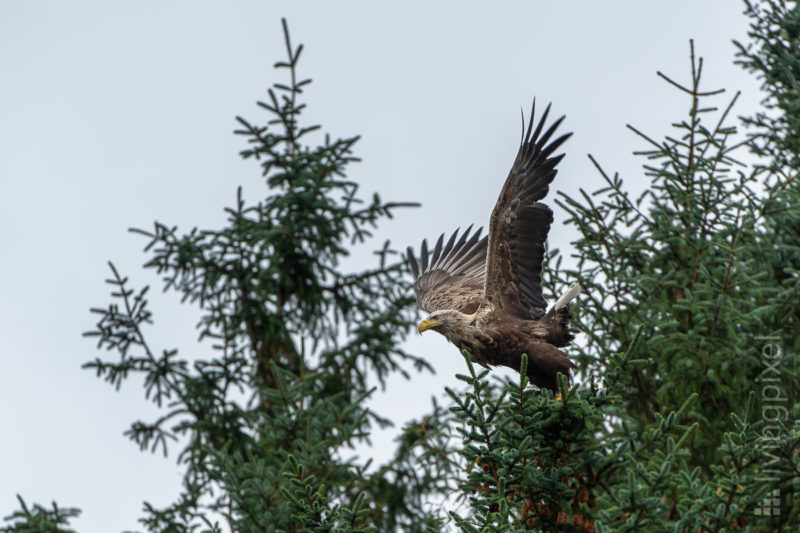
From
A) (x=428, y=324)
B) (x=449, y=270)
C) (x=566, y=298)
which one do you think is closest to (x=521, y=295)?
(x=566, y=298)

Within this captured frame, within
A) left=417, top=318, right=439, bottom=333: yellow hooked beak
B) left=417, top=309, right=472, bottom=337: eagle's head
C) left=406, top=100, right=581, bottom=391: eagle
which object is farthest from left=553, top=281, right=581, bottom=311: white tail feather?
left=417, top=318, right=439, bottom=333: yellow hooked beak

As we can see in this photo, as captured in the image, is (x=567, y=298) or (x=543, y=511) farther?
(x=567, y=298)

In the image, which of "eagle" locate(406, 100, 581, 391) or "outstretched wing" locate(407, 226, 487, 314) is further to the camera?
"outstretched wing" locate(407, 226, 487, 314)

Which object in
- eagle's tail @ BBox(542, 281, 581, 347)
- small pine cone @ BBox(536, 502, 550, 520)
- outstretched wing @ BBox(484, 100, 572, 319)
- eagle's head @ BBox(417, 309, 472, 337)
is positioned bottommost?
small pine cone @ BBox(536, 502, 550, 520)

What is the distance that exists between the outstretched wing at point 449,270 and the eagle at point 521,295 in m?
1.16

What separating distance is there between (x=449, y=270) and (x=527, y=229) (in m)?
2.23

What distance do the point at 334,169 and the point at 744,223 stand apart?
177 inches

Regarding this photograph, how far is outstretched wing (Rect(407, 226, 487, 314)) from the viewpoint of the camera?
874cm

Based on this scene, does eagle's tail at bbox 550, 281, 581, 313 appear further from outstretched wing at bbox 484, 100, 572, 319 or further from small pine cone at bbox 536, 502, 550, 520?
Answer: small pine cone at bbox 536, 502, 550, 520

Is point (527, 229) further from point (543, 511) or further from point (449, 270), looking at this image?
point (543, 511)

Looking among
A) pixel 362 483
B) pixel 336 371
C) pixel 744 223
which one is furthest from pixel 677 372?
pixel 336 371

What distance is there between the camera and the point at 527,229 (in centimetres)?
741

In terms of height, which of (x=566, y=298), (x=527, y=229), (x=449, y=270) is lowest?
(x=566, y=298)

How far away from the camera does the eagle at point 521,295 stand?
700 centimetres
